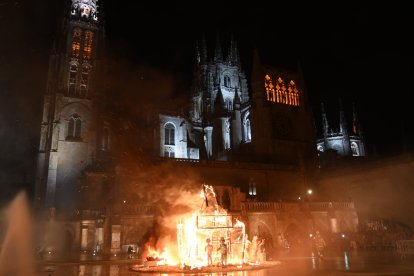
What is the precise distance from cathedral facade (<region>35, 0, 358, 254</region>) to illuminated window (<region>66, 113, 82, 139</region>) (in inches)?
6.4

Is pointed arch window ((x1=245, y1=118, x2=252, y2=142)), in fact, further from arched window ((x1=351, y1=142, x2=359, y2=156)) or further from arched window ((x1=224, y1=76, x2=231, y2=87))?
arched window ((x1=351, y1=142, x2=359, y2=156))

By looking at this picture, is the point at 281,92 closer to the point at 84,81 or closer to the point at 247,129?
the point at 247,129

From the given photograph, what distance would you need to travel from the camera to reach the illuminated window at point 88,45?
5141cm

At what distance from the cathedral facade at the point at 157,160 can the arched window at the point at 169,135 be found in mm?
176

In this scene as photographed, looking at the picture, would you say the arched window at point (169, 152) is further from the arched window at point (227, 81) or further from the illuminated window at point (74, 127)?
the arched window at point (227, 81)

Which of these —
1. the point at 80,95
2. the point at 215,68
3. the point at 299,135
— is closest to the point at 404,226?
the point at 299,135

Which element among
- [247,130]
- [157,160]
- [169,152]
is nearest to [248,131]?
[247,130]

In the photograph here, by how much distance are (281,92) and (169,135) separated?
22.0m

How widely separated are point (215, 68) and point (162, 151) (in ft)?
99.1

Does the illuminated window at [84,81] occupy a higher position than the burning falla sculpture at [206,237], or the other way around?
the illuminated window at [84,81]

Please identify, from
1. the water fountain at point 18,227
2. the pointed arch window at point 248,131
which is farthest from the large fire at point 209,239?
the pointed arch window at point 248,131

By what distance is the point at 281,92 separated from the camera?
58.8 m

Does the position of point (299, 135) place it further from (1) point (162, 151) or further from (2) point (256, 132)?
(1) point (162, 151)

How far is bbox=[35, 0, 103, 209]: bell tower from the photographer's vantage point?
4272cm
